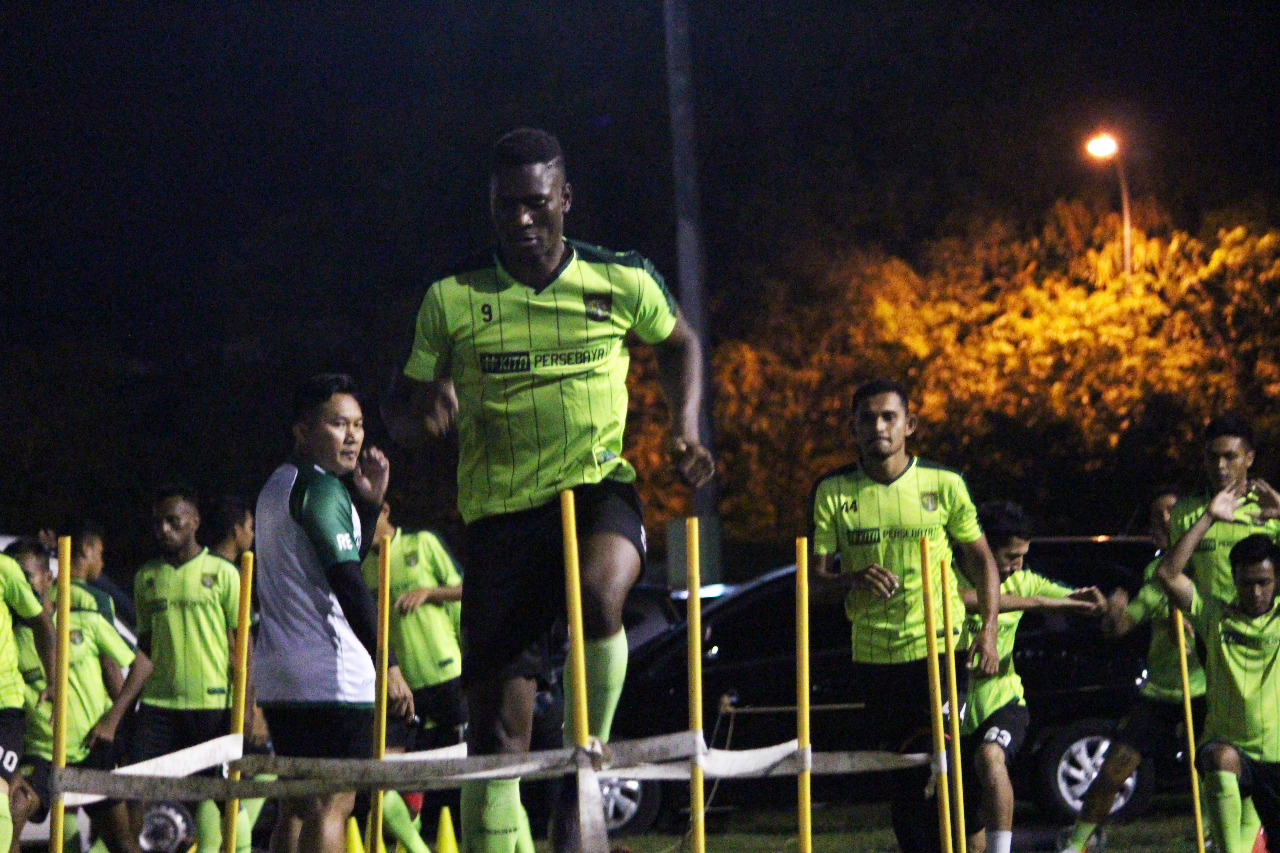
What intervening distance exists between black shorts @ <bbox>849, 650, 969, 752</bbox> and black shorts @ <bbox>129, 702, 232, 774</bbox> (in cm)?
384

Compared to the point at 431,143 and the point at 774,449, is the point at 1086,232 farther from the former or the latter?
the point at 431,143

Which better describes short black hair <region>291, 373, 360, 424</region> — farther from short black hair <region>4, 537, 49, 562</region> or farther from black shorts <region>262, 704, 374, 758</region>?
short black hair <region>4, 537, 49, 562</region>

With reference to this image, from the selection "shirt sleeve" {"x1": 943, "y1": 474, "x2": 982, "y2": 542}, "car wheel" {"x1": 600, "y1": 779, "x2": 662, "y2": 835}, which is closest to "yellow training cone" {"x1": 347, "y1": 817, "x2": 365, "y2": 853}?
"shirt sleeve" {"x1": 943, "y1": 474, "x2": 982, "y2": 542}

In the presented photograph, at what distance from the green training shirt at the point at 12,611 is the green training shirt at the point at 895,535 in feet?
11.1

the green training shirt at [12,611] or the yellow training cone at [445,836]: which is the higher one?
the green training shirt at [12,611]

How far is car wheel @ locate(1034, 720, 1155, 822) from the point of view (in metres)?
12.3

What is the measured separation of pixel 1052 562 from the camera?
12906mm

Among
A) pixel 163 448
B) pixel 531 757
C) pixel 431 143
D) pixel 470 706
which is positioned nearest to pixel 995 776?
pixel 470 706

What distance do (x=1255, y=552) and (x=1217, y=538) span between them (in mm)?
1364

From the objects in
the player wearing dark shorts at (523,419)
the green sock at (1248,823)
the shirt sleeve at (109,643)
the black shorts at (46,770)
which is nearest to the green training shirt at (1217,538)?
the green sock at (1248,823)

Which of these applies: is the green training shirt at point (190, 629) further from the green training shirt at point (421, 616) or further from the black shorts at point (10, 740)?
the black shorts at point (10, 740)

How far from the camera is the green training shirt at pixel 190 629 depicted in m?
10.6

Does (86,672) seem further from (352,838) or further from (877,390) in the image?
(877,390)

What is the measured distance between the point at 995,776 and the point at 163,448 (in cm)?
2910
